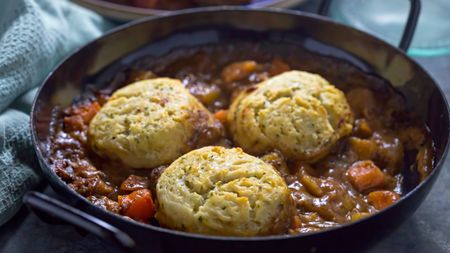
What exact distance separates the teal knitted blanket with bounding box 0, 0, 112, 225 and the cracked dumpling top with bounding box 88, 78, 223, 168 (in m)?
0.29

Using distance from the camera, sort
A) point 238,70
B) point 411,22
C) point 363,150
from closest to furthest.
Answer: point 363,150 → point 411,22 → point 238,70

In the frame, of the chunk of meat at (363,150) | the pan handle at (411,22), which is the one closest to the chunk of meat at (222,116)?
the chunk of meat at (363,150)

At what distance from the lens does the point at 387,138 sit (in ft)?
7.90

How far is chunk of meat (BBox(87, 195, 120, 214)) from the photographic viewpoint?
2037 millimetres

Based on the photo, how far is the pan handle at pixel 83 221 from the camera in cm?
163

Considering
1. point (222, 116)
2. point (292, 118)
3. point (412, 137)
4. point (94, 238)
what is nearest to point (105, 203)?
point (94, 238)

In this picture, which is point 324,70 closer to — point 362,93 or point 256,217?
point 362,93

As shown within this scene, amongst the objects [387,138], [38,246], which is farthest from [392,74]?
[38,246]

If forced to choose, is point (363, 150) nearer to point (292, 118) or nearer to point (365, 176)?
point (365, 176)

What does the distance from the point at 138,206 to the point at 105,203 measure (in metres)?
0.12

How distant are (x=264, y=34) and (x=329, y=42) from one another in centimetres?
31

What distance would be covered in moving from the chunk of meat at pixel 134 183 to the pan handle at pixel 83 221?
0.43 metres

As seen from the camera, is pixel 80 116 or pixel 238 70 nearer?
pixel 80 116

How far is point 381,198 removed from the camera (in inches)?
84.7
